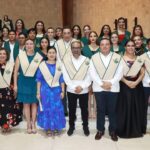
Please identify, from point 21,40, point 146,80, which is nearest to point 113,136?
point 146,80

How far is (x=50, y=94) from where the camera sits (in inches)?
194

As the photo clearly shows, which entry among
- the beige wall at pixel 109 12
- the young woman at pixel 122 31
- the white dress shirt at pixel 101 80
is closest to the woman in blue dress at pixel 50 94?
the white dress shirt at pixel 101 80

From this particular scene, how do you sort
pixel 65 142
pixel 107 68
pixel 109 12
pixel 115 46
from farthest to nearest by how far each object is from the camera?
pixel 109 12
pixel 115 46
pixel 65 142
pixel 107 68

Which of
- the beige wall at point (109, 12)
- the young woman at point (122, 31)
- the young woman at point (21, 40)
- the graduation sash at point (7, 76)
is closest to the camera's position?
the graduation sash at point (7, 76)

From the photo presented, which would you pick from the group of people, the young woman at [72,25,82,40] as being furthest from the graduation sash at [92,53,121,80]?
the young woman at [72,25,82,40]

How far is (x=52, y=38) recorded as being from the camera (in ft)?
19.1

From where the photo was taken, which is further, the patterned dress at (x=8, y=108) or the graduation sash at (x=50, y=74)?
the patterned dress at (x=8, y=108)

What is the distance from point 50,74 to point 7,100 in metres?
0.84

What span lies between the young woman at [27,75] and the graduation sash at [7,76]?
123 millimetres

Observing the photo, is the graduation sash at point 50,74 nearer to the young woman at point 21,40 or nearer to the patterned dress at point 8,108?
the patterned dress at point 8,108

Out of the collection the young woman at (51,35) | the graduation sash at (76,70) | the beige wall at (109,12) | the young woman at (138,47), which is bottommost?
the graduation sash at (76,70)

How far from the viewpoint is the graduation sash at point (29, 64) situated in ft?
16.1

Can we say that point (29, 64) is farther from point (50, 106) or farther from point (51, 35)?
point (51, 35)

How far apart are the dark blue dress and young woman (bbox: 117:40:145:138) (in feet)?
2.94
